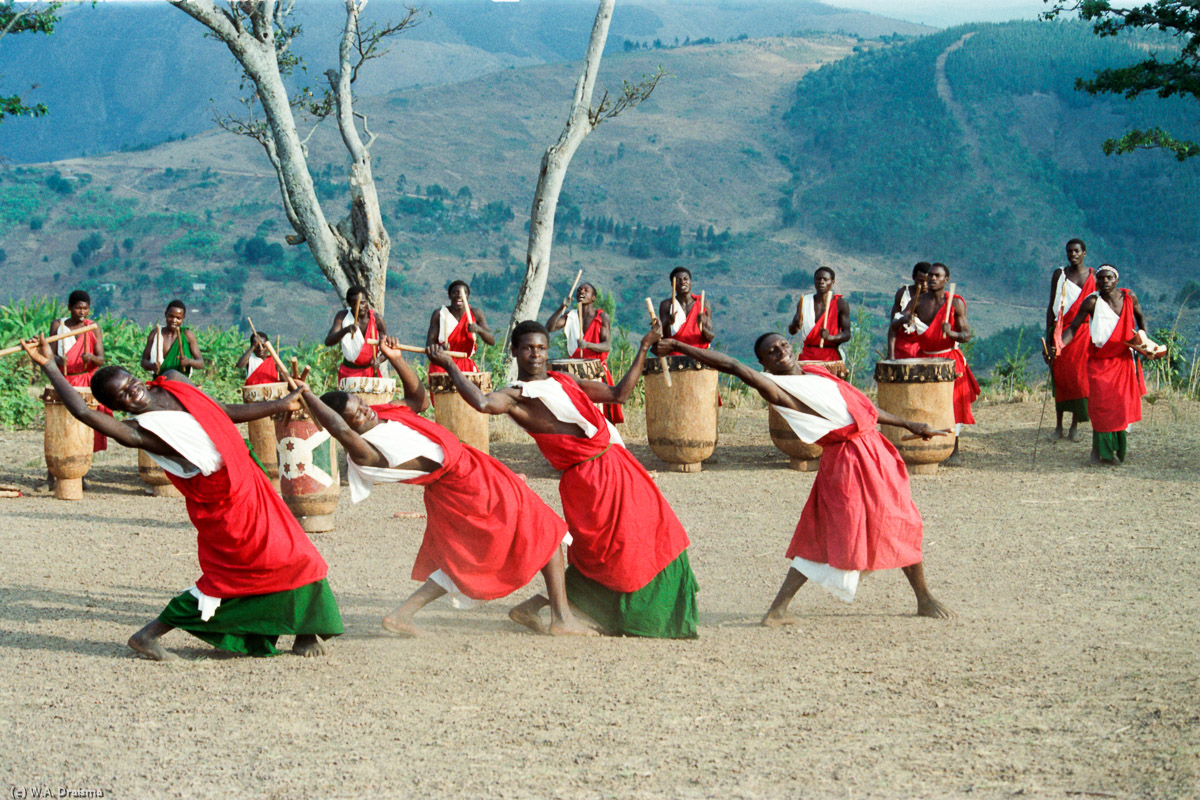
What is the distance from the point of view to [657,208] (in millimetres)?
60031

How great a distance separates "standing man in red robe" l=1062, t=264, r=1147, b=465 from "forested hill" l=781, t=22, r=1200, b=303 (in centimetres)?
4205

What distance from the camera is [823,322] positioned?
9.52 m

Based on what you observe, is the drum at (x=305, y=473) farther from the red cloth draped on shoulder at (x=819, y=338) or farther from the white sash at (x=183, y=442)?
the red cloth draped on shoulder at (x=819, y=338)

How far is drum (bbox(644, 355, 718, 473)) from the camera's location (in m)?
9.08

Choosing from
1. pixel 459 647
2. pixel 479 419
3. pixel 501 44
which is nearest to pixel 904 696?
pixel 459 647

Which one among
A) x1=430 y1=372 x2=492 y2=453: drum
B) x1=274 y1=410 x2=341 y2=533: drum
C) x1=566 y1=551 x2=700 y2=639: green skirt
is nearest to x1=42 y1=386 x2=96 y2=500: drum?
x1=274 y1=410 x2=341 y2=533: drum

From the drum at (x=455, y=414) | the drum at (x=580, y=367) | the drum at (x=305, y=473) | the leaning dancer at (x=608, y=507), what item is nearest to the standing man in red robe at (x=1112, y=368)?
the drum at (x=580, y=367)

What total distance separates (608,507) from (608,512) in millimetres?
22

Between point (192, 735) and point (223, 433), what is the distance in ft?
3.71

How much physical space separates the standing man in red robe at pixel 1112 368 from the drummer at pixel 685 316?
125 inches

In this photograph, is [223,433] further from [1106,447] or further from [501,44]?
[501,44]

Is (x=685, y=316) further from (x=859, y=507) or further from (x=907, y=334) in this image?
(x=859, y=507)

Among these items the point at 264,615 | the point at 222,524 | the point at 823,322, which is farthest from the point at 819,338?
the point at 222,524

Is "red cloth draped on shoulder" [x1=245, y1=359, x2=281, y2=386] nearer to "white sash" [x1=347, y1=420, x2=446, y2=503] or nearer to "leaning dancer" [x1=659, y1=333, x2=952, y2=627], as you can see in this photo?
"white sash" [x1=347, y1=420, x2=446, y2=503]
